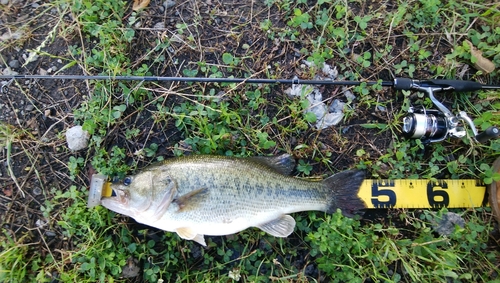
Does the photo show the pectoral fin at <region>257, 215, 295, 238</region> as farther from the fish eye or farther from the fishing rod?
the fishing rod

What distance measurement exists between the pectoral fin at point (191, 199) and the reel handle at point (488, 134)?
2.45 metres

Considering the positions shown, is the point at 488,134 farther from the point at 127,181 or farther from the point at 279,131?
the point at 127,181

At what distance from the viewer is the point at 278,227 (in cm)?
303

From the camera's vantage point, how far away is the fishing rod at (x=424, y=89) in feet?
10.4

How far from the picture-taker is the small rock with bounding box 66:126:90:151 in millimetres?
3314

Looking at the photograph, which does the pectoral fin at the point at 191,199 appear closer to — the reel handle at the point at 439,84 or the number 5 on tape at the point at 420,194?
the number 5 on tape at the point at 420,194

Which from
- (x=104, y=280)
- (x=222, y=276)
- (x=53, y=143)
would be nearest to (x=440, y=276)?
(x=222, y=276)

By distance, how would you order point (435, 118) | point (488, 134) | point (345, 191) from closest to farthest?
point (488, 134) < point (345, 191) < point (435, 118)

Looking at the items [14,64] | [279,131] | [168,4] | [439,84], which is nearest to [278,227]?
[279,131]

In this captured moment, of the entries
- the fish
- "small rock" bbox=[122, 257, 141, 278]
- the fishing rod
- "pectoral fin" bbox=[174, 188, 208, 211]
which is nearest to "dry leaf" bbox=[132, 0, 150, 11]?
the fishing rod

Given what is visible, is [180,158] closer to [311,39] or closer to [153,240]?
[153,240]

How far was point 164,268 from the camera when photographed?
3.19m

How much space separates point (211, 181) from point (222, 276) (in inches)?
38.2

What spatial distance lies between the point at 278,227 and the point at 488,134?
198 centimetres
